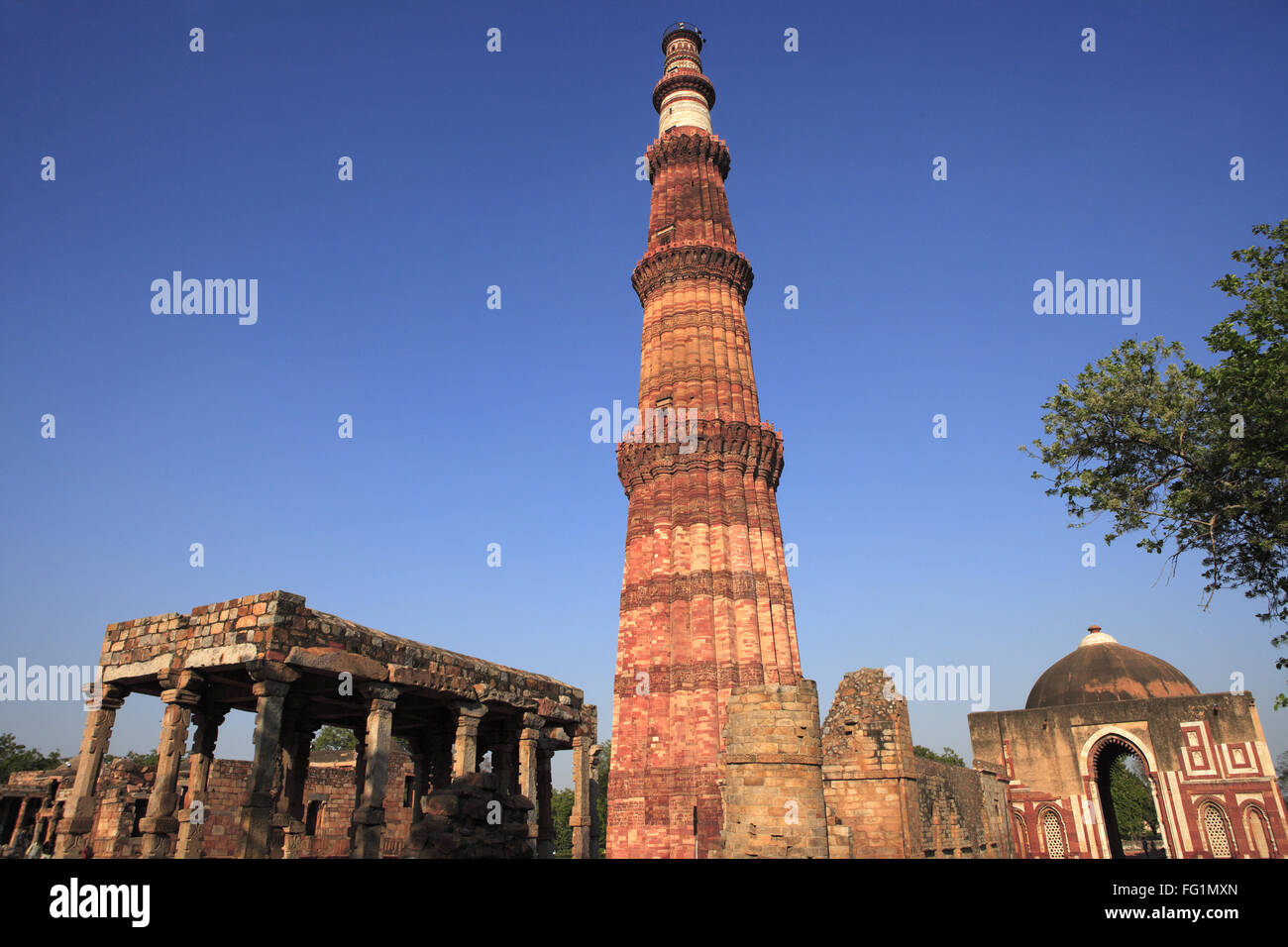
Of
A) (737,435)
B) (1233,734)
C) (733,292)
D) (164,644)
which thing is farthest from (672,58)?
(1233,734)

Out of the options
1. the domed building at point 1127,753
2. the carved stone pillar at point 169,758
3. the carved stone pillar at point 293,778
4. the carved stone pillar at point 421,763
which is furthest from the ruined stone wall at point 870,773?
the domed building at point 1127,753

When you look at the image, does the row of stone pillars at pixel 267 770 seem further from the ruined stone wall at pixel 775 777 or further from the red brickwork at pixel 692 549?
the red brickwork at pixel 692 549

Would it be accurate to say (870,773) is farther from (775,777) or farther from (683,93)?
(683,93)

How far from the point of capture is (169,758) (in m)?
13.0

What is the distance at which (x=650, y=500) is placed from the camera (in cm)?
2753

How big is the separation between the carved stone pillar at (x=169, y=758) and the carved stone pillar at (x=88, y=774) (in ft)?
2.87

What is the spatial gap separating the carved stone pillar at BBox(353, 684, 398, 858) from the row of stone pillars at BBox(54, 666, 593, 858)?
2 cm

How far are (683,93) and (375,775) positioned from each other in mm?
31346

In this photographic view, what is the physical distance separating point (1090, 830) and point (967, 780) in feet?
23.6

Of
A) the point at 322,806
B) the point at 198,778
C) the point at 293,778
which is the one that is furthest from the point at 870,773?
the point at 322,806

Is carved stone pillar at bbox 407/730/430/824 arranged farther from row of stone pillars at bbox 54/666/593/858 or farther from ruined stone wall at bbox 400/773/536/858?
ruined stone wall at bbox 400/773/536/858

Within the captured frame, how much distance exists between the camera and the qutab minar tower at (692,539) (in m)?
23.3

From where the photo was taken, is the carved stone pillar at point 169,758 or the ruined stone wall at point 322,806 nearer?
the carved stone pillar at point 169,758
